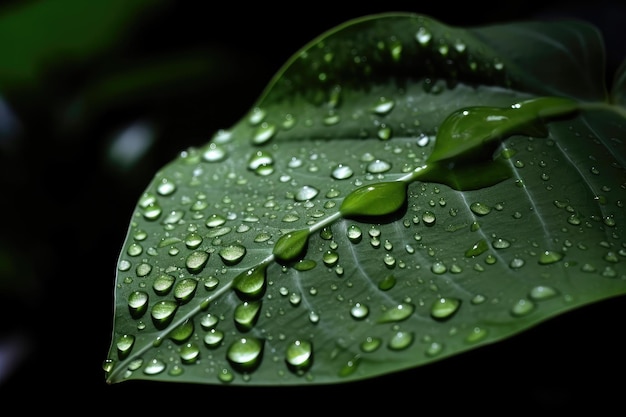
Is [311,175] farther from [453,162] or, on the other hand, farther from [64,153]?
[64,153]

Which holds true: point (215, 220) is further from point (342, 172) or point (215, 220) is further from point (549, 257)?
point (549, 257)

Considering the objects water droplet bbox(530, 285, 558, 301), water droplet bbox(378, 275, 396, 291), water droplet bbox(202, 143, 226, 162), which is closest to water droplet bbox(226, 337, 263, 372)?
water droplet bbox(378, 275, 396, 291)

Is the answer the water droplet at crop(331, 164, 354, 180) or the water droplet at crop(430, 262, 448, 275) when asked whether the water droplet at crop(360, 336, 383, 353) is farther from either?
the water droplet at crop(331, 164, 354, 180)

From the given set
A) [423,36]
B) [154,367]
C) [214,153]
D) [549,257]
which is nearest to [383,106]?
Result: [423,36]

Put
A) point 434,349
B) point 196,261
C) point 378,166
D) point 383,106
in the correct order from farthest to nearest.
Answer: point 383,106 → point 378,166 → point 196,261 → point 434,349

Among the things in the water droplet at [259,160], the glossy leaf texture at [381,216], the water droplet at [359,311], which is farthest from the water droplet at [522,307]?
the water droplet at [259,160]

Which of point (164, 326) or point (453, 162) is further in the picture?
point (453, 162)

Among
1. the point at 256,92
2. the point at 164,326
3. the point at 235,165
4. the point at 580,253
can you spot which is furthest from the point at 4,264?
the point at 580,253
